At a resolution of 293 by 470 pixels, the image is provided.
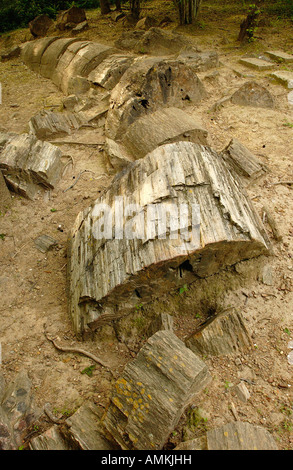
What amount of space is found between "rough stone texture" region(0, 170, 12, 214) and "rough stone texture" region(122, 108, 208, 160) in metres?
2.20

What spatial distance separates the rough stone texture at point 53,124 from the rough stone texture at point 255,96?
352cm

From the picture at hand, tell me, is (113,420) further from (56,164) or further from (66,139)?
(66,139)

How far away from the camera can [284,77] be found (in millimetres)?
7766

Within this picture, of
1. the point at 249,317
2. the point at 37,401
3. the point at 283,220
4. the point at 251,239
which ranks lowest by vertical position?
the point at 37,401

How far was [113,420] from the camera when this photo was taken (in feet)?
7.88

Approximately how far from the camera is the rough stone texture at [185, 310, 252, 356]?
3.03 metres

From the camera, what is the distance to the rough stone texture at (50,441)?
2398 mm

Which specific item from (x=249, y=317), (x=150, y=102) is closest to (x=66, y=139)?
(x=150, y=102)

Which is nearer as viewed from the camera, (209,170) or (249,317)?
(249,317)

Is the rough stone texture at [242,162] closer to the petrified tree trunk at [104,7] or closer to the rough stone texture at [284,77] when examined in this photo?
the rough stone texture at [284,77]

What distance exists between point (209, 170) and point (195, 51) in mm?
7423

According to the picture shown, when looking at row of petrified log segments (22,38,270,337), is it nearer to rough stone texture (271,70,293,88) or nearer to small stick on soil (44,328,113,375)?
small stick on soil (44,328,113,375)

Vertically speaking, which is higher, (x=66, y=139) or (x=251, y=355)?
(x=66, y=139)

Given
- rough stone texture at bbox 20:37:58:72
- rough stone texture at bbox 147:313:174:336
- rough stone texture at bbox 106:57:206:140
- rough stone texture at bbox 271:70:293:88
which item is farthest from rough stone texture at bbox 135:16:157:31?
rough stone texture at bbox 147:313:174:336
